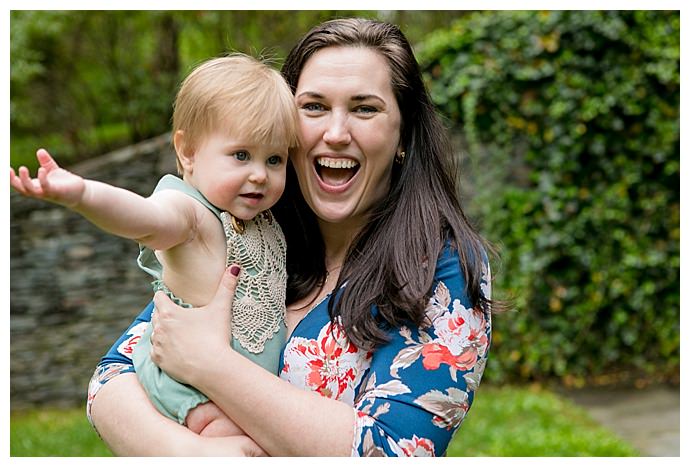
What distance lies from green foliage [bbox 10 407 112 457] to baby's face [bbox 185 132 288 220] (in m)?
4.04

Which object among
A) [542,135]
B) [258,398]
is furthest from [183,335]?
[542,135]

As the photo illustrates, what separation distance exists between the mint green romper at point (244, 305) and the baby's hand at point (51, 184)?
41 cm

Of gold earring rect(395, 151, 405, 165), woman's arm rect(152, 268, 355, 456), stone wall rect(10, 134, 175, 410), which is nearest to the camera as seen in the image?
woman's arm rect(152, 268, 355, 456)

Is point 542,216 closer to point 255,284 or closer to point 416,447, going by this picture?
point 255,284

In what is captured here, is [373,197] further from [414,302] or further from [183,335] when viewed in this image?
[183,335]

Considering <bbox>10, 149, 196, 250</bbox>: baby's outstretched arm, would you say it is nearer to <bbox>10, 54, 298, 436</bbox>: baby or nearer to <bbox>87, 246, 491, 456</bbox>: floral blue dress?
<bbox>10, 54, 298, 436</bbox>: baby

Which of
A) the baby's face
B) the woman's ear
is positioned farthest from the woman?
the woman's ear

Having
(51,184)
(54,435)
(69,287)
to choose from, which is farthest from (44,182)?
(69,287)

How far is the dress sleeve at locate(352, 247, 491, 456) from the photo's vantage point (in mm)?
1790

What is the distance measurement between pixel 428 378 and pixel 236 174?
2.12 ft

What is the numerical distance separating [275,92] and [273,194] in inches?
A: 9.6

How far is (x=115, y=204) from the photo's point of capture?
1.68 metres

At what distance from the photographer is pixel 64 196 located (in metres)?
1.58

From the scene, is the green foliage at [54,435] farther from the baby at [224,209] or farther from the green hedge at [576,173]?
the baby at [224,209]
